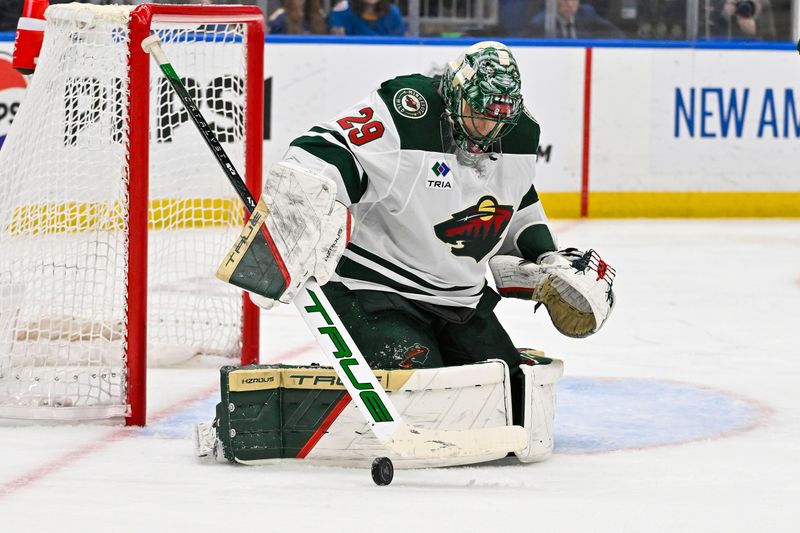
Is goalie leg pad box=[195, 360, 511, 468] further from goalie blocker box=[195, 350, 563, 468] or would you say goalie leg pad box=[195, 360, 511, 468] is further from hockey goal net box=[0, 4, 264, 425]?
hockey goal net box=[0, 4, 264, 425]

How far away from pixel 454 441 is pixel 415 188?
50 cm

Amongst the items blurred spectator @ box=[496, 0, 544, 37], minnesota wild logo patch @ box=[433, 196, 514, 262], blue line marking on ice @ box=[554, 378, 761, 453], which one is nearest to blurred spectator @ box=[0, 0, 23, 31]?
blurred spectator @ box=[496, 0, 544, 37]

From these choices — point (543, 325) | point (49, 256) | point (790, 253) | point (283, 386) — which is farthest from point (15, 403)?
point (790, 253)

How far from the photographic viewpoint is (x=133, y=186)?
10.4 feet

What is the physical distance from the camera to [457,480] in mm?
2721

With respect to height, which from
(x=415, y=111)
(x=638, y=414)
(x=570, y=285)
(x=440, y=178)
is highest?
(x=415, y=111)

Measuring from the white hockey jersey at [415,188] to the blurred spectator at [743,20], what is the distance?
17.1 ft

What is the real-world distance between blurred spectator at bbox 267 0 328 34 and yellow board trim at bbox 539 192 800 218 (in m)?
1.51

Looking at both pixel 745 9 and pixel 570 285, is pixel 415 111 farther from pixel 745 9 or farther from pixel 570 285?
pixel 745 9

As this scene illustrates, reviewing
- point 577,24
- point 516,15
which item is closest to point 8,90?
point 516,15

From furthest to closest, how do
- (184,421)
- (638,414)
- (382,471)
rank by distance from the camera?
(638,414) → (184,421) → (382,471)

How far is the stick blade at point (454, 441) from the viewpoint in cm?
269

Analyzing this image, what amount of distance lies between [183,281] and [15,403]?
4.43 feet

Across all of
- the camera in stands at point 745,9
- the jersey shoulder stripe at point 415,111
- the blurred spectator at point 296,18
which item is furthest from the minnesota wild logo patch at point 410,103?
the camera in stands at point 745,9
